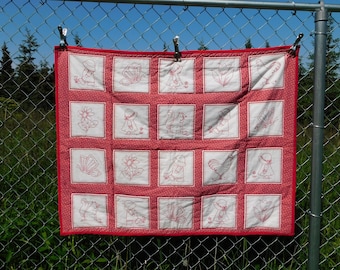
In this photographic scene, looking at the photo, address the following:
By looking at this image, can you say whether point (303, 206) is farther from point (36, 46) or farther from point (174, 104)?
point (36, 46)

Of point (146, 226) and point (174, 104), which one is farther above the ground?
point (174, 104)

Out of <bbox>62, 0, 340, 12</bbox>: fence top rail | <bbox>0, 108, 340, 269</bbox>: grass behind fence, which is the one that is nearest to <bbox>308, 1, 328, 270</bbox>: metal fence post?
<bbox>62, 0, 340, 12</bbox>: fence top rail

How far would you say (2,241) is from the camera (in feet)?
7.64

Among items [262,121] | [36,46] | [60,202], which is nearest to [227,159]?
[262,121]

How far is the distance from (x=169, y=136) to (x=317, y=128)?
2.42ft

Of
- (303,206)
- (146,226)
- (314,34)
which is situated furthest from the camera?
(303,206)

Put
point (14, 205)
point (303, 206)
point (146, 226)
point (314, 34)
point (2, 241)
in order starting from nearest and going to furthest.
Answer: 1. point (314, 34)
2. point (146, 226)
3. point (2, 241)
4. point (14, 205)
5. point (303, 206)

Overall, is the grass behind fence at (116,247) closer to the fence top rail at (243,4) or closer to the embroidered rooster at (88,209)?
the embroidered rooster at (88,209)

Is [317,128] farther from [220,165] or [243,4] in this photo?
[243,4]

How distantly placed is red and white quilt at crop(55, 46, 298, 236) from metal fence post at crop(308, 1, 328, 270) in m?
0.11

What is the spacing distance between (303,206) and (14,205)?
1922 millimetres

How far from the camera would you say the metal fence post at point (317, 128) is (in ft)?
6.42

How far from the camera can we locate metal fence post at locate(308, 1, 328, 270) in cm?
196

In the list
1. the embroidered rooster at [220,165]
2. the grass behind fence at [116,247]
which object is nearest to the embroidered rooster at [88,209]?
the grass behind fence at [116,247]
